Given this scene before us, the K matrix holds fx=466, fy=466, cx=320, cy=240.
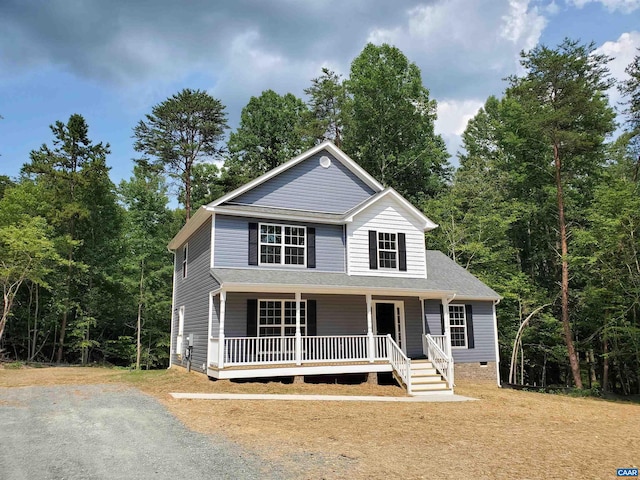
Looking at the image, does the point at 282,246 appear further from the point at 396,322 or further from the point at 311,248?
A: the point at 396,322

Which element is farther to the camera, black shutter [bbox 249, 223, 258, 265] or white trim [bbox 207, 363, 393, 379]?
black shutter [bbox 249, 223, 258, 265]

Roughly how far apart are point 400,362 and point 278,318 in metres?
4.21

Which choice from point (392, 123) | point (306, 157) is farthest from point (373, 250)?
point (392, 123)

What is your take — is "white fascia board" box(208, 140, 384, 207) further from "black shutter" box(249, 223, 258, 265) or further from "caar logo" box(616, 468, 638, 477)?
"caar logo" box(616, 468, 638, 477)

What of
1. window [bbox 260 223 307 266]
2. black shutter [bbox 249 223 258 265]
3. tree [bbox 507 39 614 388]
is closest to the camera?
black shutter [bbox 249 223 258 265]

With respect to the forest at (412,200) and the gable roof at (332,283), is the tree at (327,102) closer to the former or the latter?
the forest at (412,200)

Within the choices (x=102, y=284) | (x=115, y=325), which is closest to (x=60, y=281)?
(x=102, y=284)

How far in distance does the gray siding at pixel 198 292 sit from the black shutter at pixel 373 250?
580cm

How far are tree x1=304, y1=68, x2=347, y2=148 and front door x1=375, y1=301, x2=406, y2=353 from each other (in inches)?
855

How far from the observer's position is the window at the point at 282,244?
16.0m

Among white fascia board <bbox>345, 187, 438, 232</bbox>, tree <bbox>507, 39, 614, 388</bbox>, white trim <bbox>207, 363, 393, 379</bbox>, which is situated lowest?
white trim <bbox>207, 363, 393, 379</bbox>

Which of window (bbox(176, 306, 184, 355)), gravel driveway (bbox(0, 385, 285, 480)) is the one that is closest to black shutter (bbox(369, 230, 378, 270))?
window (bbox(176, 306, 184, 355))

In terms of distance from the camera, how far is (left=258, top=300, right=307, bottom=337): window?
1533 centimetres

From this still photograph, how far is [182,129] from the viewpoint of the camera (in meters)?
32.8
